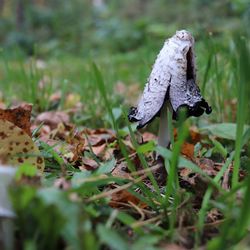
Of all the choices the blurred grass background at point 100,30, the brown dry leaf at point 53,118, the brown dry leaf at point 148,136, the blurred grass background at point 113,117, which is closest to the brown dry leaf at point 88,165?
the blurred grass background at point 113,117

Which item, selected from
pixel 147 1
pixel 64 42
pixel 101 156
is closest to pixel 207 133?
pixel 101 156

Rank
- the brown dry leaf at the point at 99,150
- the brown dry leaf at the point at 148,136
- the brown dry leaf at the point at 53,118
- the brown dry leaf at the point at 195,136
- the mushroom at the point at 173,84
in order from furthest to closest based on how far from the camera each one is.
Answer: the brown dry leaf at the point at 53,118 → the brown dry leaf at the point at 148,136 → the brown dry leaf at the point at 195,136 → the brown dry leaf at the point at 99,150 → the mushroom at the point at 173,84

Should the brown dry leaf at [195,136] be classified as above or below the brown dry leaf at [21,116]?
below

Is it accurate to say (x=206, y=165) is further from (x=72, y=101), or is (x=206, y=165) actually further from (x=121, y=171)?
(x=72, y=101)

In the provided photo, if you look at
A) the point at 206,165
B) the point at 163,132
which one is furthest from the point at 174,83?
the point at 206,165

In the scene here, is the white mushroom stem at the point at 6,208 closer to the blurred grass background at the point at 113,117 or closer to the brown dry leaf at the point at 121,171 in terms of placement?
the blurred grass background at the point at 113,117
